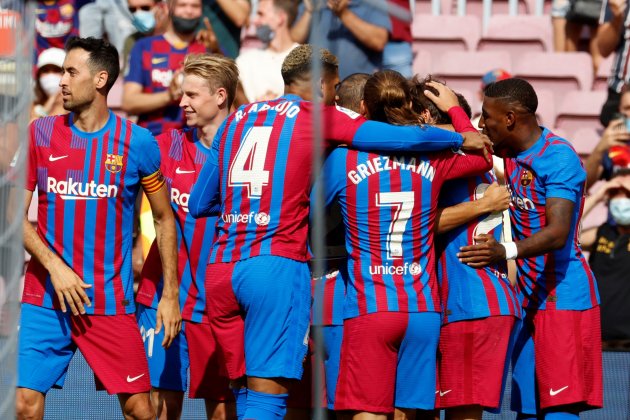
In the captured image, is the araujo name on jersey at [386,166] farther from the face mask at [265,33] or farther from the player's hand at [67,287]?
the face mask at [265,33]

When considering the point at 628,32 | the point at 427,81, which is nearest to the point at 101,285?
the point at 427,81

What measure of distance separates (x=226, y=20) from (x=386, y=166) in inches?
168

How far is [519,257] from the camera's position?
15.1 ft

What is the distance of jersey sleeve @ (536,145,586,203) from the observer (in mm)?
4711

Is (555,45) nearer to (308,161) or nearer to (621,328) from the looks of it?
(621,328)

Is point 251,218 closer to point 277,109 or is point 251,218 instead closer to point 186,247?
point 277,109

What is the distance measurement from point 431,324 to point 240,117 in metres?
1.16

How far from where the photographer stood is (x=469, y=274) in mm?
4723

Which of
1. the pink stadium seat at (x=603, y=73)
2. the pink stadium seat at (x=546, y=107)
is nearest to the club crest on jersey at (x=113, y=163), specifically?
the pink stadium seat at (x=546, y=107)

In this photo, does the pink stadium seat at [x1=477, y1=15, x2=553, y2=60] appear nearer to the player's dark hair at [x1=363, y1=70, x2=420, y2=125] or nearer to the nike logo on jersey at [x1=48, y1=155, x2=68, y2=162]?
the player's dark hair at [x1=363, y1=70, x2=420, y2=125]

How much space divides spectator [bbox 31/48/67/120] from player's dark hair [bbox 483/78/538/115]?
4.32 m

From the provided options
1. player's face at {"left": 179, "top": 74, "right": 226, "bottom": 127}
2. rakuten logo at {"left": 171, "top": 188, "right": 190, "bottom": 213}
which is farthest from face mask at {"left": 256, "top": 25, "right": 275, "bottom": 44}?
rakuten logo at {"left": 171, "top": 188, "right": 190, "bottom": 213}

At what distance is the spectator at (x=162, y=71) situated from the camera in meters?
7.46

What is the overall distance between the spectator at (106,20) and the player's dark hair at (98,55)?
354 centimetres
